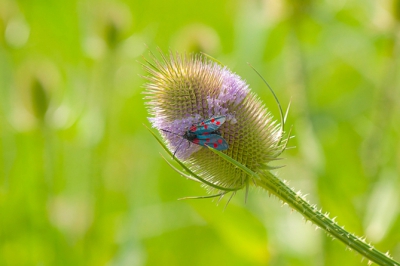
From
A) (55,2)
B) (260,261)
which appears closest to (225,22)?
(55,2)

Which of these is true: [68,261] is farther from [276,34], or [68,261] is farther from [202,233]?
[276,34]

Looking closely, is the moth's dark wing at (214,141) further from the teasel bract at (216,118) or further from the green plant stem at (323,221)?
the green plant stem at (323,221)

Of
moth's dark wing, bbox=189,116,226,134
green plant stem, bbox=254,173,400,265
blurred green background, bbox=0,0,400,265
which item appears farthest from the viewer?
blurred green background, bbox=0,0,400,265

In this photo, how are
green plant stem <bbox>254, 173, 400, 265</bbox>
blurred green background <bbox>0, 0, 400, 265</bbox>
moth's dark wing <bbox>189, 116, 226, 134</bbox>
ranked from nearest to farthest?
→ green plant stem <bbox>254, 173, 400, 265</bbox> < moth's dark wing <bbox>189, 116, 226, 134</bbox> < blurred green background <bbox>0, 0, 400, 265</bbox>

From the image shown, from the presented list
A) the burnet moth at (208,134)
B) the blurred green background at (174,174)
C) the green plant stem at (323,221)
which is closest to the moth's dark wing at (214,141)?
the burnet moth at (208,134)

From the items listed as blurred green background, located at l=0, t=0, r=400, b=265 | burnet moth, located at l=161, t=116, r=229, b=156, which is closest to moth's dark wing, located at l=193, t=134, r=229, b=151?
burnet moth, located at l=161, t=116, r=229, b=156

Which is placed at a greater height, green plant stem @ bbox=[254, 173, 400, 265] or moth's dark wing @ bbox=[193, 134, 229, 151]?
moth's dark wing @ bbox=[193, 134, 229, 151]

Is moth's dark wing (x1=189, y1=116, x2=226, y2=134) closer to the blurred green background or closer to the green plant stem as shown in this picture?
the green plant stem

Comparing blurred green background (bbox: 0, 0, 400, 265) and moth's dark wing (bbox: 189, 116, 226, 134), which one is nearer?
moth's dark wing (bbox: 189, 116, 226, 134)
